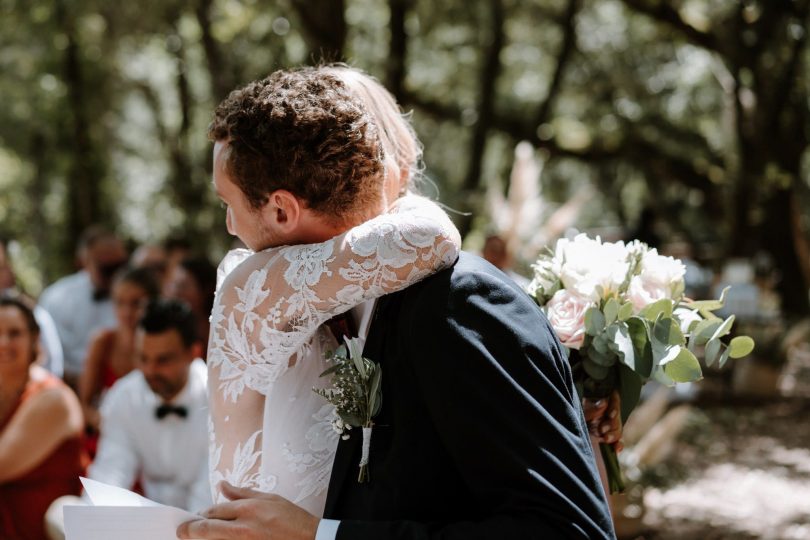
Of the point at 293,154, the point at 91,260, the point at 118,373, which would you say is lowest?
the point at 118,373

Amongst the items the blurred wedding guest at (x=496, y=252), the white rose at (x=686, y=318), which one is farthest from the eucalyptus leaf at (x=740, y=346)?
the blurred wedding guest at (x=496, y=252)

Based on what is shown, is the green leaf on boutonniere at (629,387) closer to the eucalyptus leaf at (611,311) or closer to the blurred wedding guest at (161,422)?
the eucalyptus leaf at (611,311)

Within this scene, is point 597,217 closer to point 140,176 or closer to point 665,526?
point 140,176

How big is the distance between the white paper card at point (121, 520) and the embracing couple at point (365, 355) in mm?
40

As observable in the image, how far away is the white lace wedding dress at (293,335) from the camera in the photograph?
1.65m

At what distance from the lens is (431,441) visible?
5.16 ft

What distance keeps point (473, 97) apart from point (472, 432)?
57.8 feet

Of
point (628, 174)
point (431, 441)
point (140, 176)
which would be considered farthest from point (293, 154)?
point (140, 176)

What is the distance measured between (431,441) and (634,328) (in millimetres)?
760

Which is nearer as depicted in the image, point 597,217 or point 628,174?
point 628,174

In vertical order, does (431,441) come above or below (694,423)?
above

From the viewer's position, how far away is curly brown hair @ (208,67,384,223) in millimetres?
1709

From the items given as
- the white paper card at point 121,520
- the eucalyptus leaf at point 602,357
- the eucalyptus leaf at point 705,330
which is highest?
the eucalyptus leaf at point 705,330

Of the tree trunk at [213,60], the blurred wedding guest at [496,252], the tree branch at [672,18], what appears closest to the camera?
the blurred wedding guest at [496,252]
